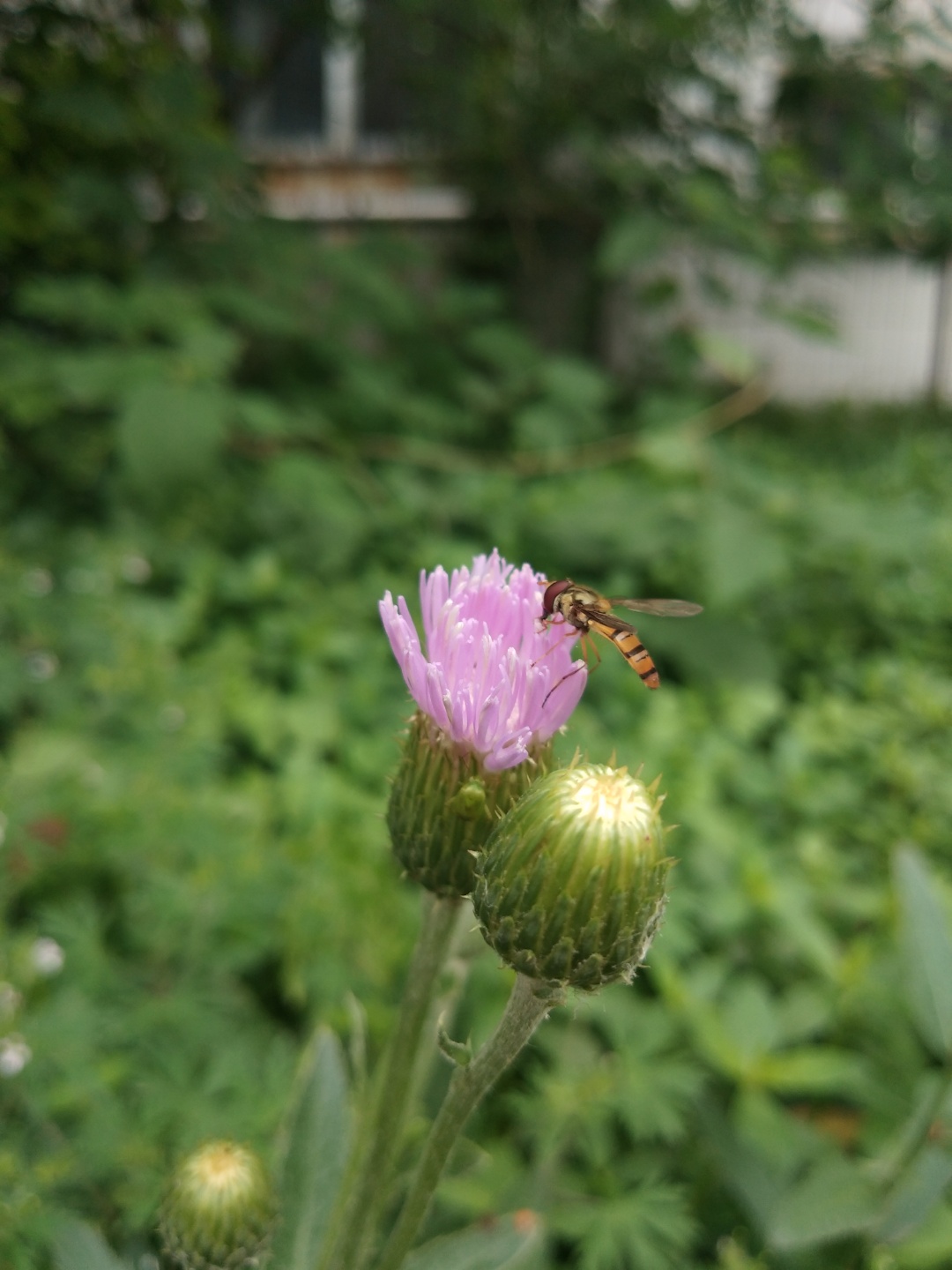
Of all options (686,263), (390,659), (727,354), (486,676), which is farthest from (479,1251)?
(686,263)

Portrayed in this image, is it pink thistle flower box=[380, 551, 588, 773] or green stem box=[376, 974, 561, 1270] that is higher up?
pink thistle flower box=[380, 551, 588, 773]

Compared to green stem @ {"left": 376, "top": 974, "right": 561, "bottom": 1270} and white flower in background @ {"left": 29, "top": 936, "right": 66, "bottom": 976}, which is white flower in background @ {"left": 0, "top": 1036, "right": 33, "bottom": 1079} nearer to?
white flower in background @ {"left": 29, "top": 936, "right": 66, "bottom": 976}

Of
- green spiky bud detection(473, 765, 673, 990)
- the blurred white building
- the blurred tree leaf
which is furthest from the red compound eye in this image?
the blurred white building

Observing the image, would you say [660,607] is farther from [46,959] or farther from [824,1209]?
[46,959]

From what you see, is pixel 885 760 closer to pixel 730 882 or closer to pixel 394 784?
pixel 730 882

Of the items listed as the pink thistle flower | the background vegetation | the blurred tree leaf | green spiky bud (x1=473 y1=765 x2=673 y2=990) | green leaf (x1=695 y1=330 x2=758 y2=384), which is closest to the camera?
green spiky bud (x1=473 y1=765 x2=673 y2=990)
